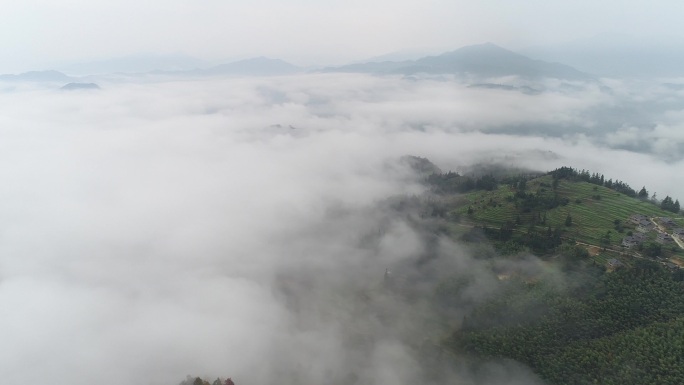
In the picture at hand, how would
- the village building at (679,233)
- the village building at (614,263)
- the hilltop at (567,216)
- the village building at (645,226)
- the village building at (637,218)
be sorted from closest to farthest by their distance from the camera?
1. the village building at (614,263)
2. the hilltop at (567,216)
3. the village building at (679,233)
4. the village building at (645,226)
5. the village building at (637,218)

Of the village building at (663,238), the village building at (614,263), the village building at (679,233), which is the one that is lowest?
the village building at (614,263)

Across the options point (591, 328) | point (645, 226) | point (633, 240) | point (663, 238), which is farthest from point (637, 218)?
point (591, 328)

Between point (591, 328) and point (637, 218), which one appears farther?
point (637, 218)

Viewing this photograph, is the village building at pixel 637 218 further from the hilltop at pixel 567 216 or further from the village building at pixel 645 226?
the village building at pixel 645 226

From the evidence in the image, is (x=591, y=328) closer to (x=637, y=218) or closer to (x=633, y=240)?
(x=633, y=240)

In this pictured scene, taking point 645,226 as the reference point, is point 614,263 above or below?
below

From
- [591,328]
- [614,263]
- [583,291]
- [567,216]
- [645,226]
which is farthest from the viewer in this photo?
[567,216]

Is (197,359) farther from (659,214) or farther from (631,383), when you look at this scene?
(659,214)

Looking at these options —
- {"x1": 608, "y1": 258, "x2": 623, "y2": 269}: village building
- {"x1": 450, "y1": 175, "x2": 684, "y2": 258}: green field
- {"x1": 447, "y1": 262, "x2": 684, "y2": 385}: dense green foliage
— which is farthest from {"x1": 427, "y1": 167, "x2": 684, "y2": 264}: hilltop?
{"x1": 447, "y1": 262, "x2": 684, "y2": 385}: dense green foliage

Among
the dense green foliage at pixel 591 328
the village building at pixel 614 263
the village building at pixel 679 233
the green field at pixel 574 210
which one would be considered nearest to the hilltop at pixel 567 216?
the green field at pixel 574 210

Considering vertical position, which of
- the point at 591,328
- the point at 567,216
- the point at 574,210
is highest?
the point at 574,210
